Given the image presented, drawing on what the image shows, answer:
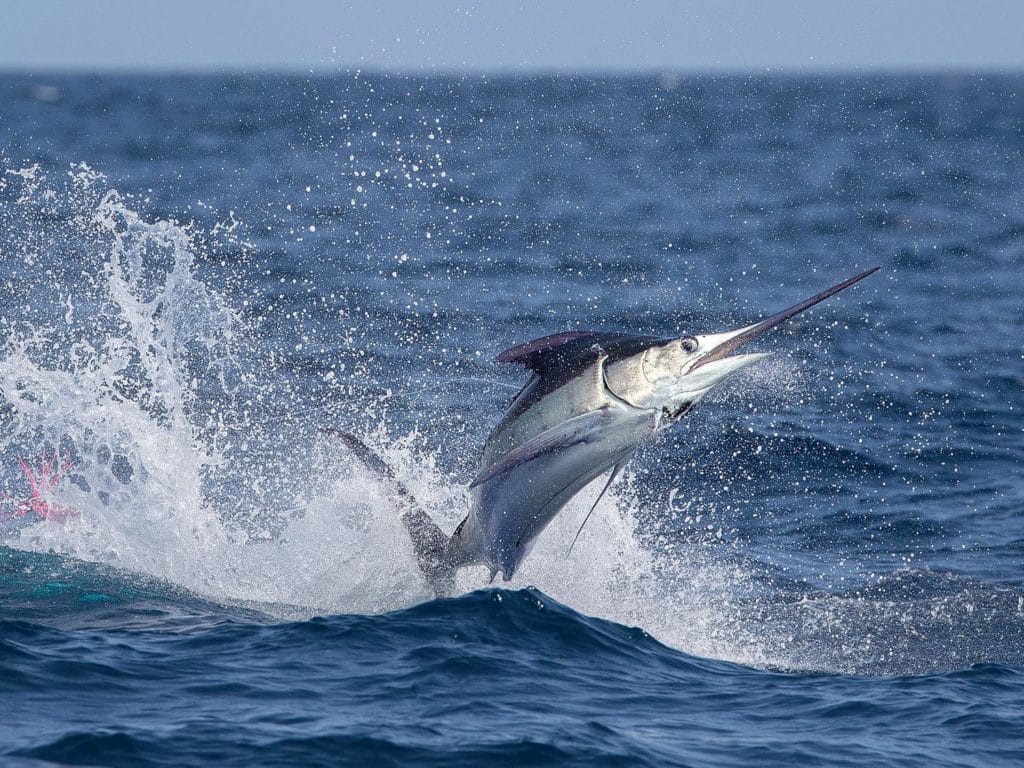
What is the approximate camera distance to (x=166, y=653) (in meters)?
8.47

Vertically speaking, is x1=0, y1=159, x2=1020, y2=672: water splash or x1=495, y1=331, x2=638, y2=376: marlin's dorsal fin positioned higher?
x1=495, y1=331, x2=638, y2=376: marlin's dorsal fin

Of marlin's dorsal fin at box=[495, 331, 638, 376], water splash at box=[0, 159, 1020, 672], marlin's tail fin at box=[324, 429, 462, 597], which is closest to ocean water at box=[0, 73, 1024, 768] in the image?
water splash at box=[0, 159, 1020, 672]

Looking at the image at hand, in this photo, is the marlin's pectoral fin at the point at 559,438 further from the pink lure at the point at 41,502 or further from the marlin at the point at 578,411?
the pink lure at the point at 41,502

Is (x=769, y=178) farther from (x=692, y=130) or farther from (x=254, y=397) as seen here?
(x=254, y=397)

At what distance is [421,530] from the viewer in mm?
9273

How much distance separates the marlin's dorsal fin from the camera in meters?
8.12

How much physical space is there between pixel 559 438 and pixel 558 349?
1.70 feet

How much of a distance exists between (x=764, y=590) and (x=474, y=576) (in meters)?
2.49

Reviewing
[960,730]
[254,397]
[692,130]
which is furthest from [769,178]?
[960,730]

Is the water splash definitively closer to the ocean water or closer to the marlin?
the ocean water

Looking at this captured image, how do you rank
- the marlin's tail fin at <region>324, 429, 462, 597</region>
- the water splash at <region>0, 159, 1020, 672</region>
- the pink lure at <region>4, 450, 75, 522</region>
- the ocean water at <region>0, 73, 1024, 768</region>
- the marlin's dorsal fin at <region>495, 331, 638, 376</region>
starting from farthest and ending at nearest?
the pink lure at <region>4, 450, 75, 522</region> < the water splash at <region>0, 159, 1020, 672</region> < the marlin's tail fin at <region>324, 429, 462, 597</region> < the marlin's dorsal fin at <region>495, 331, 638, 376</region> < the ocean water at <region>0, 73, 1024, 768</region>

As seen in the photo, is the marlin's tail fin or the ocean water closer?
the ocean water

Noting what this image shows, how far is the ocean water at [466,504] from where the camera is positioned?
7918 millimetres

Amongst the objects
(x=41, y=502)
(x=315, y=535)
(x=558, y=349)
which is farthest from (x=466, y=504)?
(x=558, y=349)
